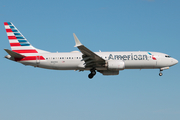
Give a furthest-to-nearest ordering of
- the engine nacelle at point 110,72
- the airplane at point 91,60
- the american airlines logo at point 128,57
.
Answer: the engine nacelle at point 110,72 < the american airlines logo at point 128,57 < the airplane at point 91,60

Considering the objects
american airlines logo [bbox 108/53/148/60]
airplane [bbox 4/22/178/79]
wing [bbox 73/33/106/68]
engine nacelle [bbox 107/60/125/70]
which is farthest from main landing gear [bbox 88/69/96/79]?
american airlines logo [bbox 108/53/148/60]

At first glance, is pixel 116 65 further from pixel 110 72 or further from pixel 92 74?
pixel 92 74

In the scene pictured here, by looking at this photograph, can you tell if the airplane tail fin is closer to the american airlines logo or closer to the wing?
the wing

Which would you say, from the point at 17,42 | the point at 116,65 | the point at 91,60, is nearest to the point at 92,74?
the point at 91,60

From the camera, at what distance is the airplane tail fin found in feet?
188

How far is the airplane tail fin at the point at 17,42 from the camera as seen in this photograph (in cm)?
5738

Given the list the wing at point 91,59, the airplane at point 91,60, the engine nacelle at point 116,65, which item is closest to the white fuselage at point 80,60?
the airplane at point 91,60

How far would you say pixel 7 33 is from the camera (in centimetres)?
5866

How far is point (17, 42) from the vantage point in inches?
2290

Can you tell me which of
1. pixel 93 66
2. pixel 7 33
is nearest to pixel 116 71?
pixel 93 66

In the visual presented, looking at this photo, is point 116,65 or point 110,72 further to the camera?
point 110,72

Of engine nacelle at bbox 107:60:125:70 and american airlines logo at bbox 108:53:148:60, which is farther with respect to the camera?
american airlines logo at bbox 108:53:148:60

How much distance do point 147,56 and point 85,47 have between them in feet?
39.2

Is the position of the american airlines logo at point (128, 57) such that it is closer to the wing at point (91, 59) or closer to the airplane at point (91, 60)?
the airplane at point (91, 60)
